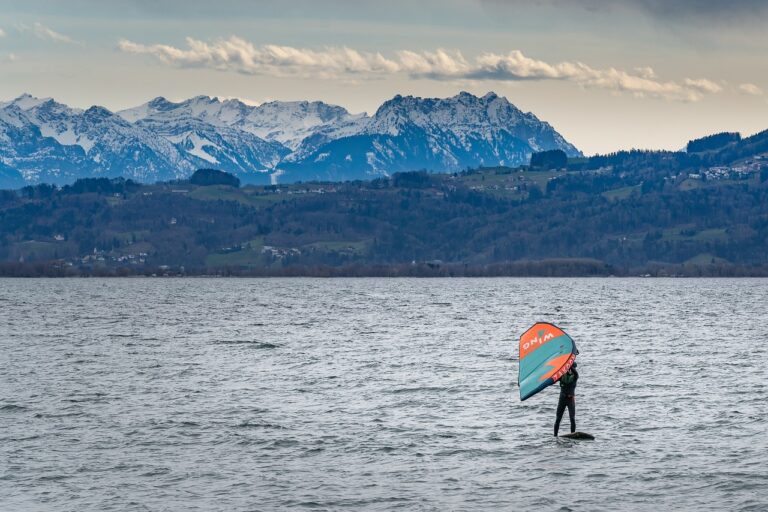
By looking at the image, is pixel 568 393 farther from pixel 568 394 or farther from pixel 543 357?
pixel 543 357

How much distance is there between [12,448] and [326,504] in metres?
17.7

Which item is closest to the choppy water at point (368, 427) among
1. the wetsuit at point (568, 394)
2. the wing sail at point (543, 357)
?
the wetsuit at point (568, 394)

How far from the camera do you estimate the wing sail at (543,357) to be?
55312 mm

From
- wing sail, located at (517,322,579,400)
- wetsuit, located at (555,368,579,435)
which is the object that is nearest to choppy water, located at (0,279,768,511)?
wetsuit, located at (555,368,579,435)

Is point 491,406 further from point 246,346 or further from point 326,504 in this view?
point 246,346

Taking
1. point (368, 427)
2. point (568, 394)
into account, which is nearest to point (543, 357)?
point (568, 394)

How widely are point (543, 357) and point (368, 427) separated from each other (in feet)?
30.8

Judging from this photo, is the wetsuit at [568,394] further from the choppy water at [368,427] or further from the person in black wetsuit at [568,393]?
the choppy water at [368,427]

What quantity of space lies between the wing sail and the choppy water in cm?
246

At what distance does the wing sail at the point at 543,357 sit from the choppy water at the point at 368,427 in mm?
2460

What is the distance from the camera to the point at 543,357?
5834 cm

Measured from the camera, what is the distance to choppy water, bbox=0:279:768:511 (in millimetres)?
44000

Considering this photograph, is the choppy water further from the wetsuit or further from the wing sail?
the wing sail

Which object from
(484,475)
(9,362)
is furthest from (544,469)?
(9,362)
